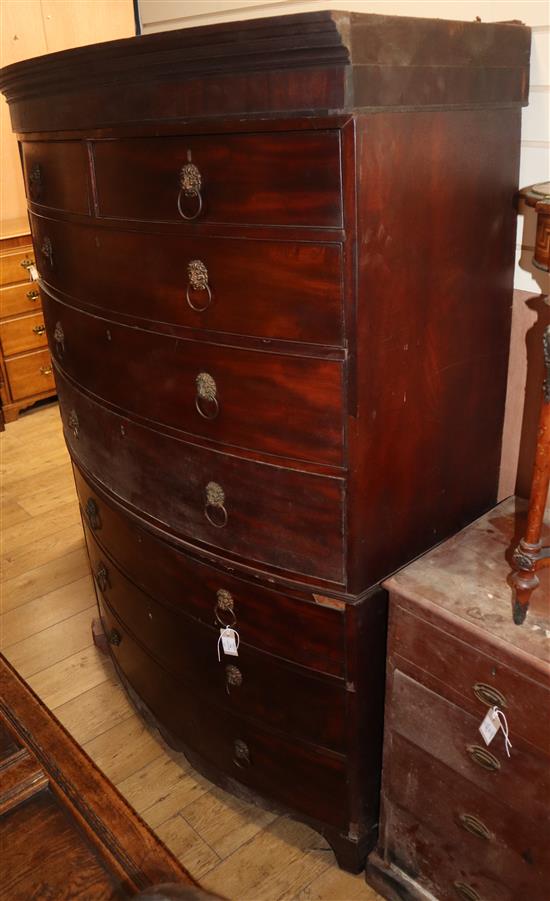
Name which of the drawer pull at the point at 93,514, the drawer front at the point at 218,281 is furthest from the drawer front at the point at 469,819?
the drawer pull at the point at 93,514

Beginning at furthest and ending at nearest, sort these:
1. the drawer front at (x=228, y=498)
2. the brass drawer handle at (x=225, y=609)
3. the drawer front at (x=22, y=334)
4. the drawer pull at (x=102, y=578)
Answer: the drawer front at (x=22, y=334) → the drawer pull at (x=102, y=578) → the brass drawer handle at (x=225, y=609) → the drawer front at (x=228, y=498)

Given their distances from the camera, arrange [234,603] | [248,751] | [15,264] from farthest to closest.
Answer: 1. [15,264]
2. [248,751]
3. [234,603]

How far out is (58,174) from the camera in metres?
1.60

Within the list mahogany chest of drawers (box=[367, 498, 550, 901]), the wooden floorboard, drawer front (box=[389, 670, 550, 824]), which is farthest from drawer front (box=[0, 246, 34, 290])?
drawer front (box=[389, 670, 550, 824])

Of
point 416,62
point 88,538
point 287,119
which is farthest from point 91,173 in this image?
point 88,538

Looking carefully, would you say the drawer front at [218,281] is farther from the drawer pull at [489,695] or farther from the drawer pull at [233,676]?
the drawer pull at [233,676]

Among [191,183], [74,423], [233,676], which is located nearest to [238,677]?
[233,676]

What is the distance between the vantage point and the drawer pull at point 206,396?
1.38 meters

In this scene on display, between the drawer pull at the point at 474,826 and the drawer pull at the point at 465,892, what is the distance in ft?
0.47

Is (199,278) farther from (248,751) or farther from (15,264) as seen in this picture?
(15,264)

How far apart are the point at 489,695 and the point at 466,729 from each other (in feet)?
0.36

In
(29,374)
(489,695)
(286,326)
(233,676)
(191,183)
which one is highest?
(191,183)

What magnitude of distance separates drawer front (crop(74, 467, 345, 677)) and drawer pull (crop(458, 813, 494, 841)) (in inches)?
13.0

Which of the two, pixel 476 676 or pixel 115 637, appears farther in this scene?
pixel 115 637
